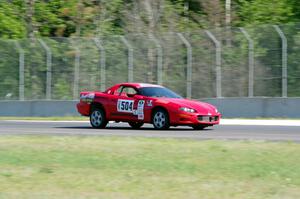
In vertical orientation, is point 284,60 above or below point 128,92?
above

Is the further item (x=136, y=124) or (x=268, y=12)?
(x=268, y=12)

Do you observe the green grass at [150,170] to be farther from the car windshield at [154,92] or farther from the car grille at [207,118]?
the car windshield at [154,92]

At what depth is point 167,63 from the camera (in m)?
31.3

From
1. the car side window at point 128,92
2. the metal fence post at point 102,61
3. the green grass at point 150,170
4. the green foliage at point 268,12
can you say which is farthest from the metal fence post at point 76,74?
the green grass at point 150,170

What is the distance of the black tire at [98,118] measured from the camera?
22.3 metres

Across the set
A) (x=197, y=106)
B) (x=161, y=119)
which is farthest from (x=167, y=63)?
(x=161, y=119)

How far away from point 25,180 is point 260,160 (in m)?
3.71

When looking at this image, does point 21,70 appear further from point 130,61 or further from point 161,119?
point 161,119

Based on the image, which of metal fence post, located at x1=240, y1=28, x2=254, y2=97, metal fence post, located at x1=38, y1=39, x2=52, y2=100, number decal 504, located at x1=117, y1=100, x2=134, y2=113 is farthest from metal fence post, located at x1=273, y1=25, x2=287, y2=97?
metal fence post, located at x1=38, y1=39, x2=52, y2=100

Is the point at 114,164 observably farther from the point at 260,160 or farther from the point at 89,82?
the point at 89,82

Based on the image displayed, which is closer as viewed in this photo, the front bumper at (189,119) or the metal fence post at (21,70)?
the front bumper at (189,119)

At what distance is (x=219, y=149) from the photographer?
13727 mm

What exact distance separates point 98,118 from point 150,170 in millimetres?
11348

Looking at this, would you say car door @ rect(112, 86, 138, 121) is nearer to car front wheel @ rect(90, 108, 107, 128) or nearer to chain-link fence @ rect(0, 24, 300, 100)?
car front wheel @ rect(90, 108, 107, 128)
